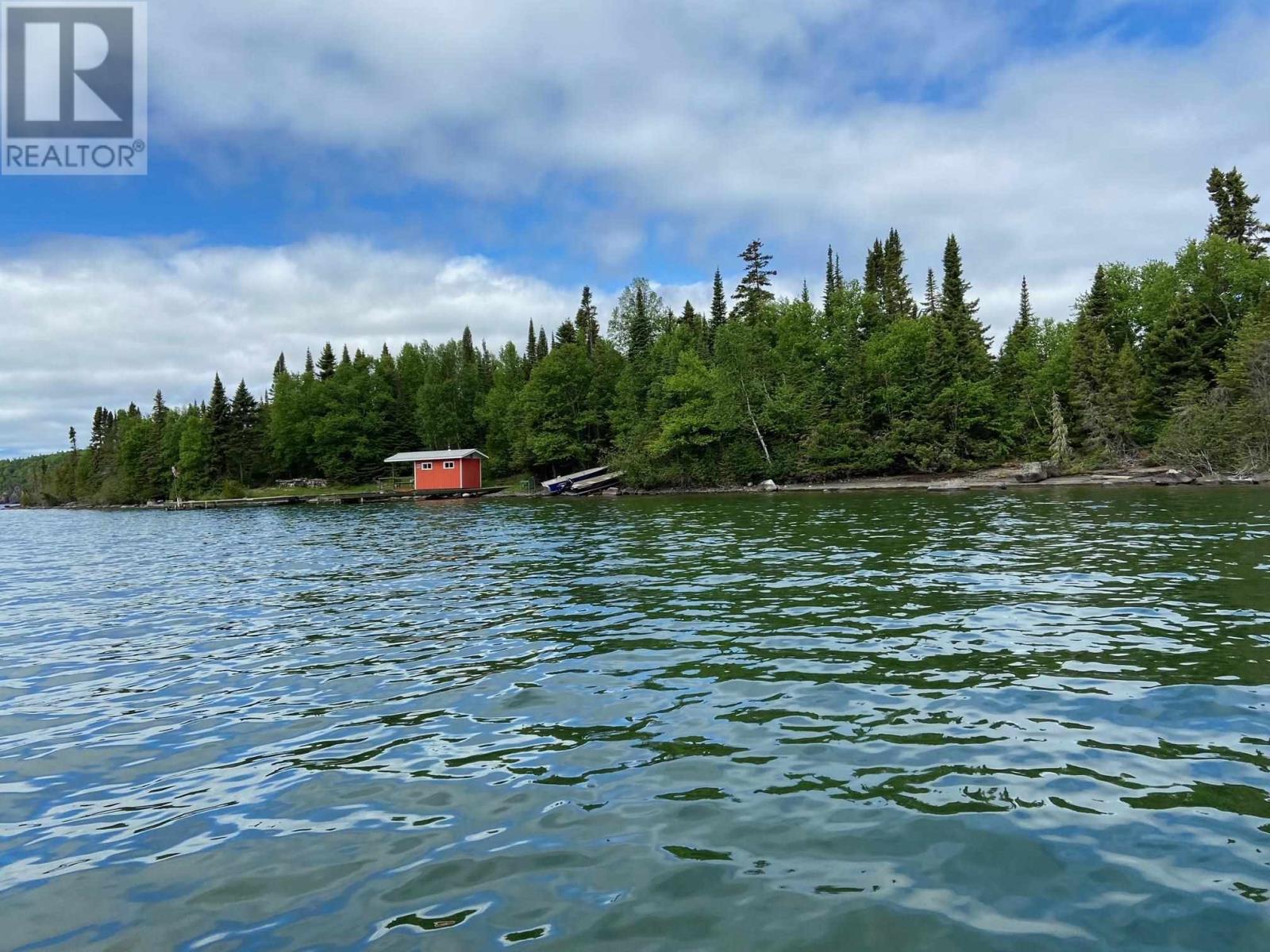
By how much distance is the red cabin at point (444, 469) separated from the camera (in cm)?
7375

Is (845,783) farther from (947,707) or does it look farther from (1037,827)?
(947,707)

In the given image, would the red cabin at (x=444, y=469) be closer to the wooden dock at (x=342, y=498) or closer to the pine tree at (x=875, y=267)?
the wooden dock at (x=342, y=498)

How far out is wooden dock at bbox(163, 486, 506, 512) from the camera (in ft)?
241

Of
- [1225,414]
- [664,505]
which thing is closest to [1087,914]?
[664,505]

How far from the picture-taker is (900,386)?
6059cm

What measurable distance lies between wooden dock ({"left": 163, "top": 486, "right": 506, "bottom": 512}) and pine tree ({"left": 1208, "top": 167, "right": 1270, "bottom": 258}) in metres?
71.2

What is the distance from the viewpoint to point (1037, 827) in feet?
16.5

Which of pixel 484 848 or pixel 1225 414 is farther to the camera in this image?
pixel 1225 414

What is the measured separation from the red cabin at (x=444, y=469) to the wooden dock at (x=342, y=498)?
2.68ft

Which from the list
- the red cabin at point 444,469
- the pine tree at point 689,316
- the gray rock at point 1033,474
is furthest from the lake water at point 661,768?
the pine tree at point 689,316

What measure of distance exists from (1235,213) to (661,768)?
266 feet

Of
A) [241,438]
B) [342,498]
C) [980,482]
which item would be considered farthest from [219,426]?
[980,482]

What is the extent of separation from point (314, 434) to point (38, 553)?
2520 inches

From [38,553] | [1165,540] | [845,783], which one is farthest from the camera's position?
[38,553]
